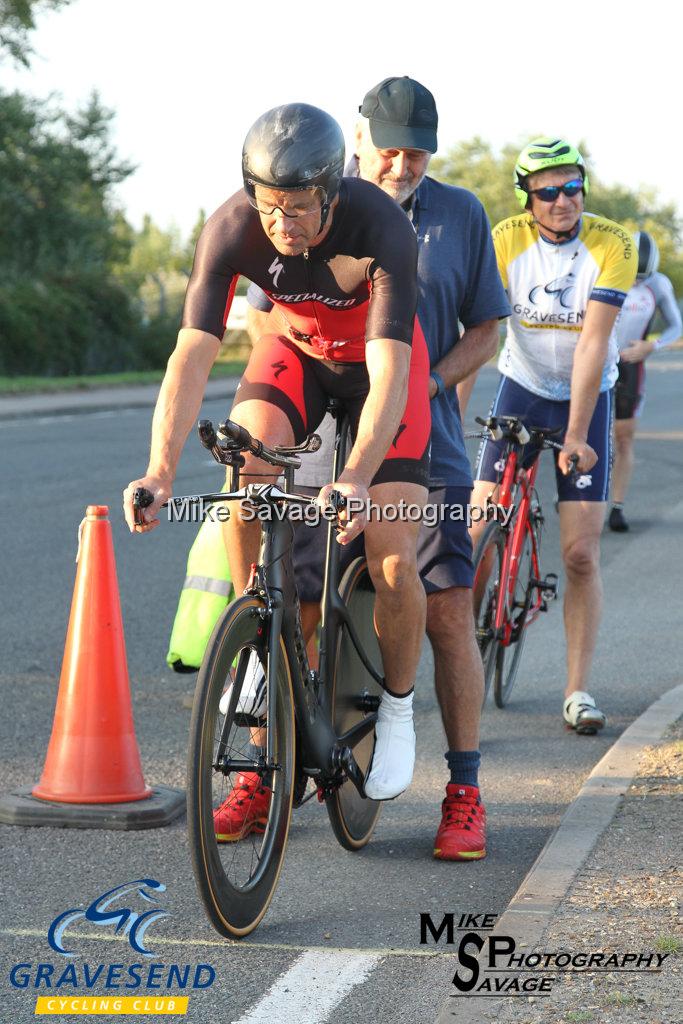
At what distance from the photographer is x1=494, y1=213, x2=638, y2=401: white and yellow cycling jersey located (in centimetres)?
597

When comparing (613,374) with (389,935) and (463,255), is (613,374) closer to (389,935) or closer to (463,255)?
(463,255)

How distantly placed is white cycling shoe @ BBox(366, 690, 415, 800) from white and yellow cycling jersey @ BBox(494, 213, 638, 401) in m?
2.24

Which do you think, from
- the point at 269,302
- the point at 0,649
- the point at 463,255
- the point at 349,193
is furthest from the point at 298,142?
the point at 0,649

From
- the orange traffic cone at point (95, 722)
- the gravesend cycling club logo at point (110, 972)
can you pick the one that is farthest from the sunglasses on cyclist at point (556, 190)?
the gravesend cycling club logo at point (110, 972)

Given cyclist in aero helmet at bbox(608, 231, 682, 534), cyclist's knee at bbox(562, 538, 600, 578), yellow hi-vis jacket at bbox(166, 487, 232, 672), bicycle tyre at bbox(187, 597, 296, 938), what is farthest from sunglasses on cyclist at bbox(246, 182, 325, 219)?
cyclist in aero helmet at bbox(608, 231, 682, 534)

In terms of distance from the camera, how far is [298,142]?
3.56m

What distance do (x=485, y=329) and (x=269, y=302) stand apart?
2.63ft

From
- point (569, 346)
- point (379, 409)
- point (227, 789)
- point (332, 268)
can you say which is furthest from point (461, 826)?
point (569, 346)

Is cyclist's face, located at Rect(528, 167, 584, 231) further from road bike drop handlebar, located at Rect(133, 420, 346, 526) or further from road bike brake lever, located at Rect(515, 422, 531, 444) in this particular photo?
road bike drop handlebar, located at Rect(133, 420, 346, 526)

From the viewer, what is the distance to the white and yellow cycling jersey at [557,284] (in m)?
5.97

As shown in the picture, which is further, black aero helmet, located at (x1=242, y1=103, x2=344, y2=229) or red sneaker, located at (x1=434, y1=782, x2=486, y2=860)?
red sneaker, located at (x1=434, y1=782, x2=486, y2=860)

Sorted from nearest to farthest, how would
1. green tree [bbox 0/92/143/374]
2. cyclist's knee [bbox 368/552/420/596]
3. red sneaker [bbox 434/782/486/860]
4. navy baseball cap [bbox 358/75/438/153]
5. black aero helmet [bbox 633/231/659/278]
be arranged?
1. cyclist's knee [bbox 368/552/420/596]
2. red sneaker [bbox 434/782/486/860]
3. navy baseball cap [bbox 358/75/438/153]
4. black aero helmet [bbox 633/231/659/278]
5. green tree [bbox 0/92/143/374]

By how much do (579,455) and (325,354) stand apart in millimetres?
1956

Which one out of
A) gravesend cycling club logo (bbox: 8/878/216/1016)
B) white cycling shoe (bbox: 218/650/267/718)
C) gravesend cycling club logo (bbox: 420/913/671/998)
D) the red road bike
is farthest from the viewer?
the red road bike
